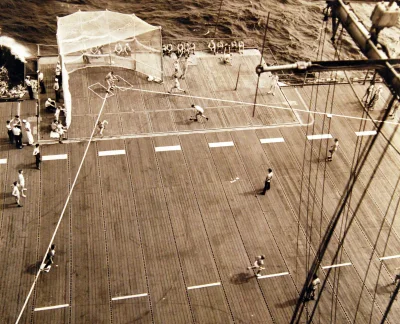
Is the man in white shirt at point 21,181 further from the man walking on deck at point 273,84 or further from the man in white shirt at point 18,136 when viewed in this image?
the man walking on deck at point 273,84

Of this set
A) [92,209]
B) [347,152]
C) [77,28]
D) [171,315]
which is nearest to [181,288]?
[171,315]

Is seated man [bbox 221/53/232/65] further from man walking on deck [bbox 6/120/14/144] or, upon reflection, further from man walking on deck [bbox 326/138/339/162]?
man walking on deck [bbox 6/120/14/144]

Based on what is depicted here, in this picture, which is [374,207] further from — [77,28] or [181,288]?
[77,28]

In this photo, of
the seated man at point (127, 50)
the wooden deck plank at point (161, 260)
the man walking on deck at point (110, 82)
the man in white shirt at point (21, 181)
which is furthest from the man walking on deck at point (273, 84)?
the man in white shirt at point (21, 181)

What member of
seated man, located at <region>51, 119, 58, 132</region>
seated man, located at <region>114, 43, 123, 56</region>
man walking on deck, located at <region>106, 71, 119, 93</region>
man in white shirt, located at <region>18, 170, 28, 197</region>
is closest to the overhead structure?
seated man, located at <region>114, 43, 123, 56</region>

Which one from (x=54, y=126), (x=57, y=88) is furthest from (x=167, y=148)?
(x=57, y=88)

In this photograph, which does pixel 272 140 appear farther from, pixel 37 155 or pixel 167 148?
pixel 37 155
